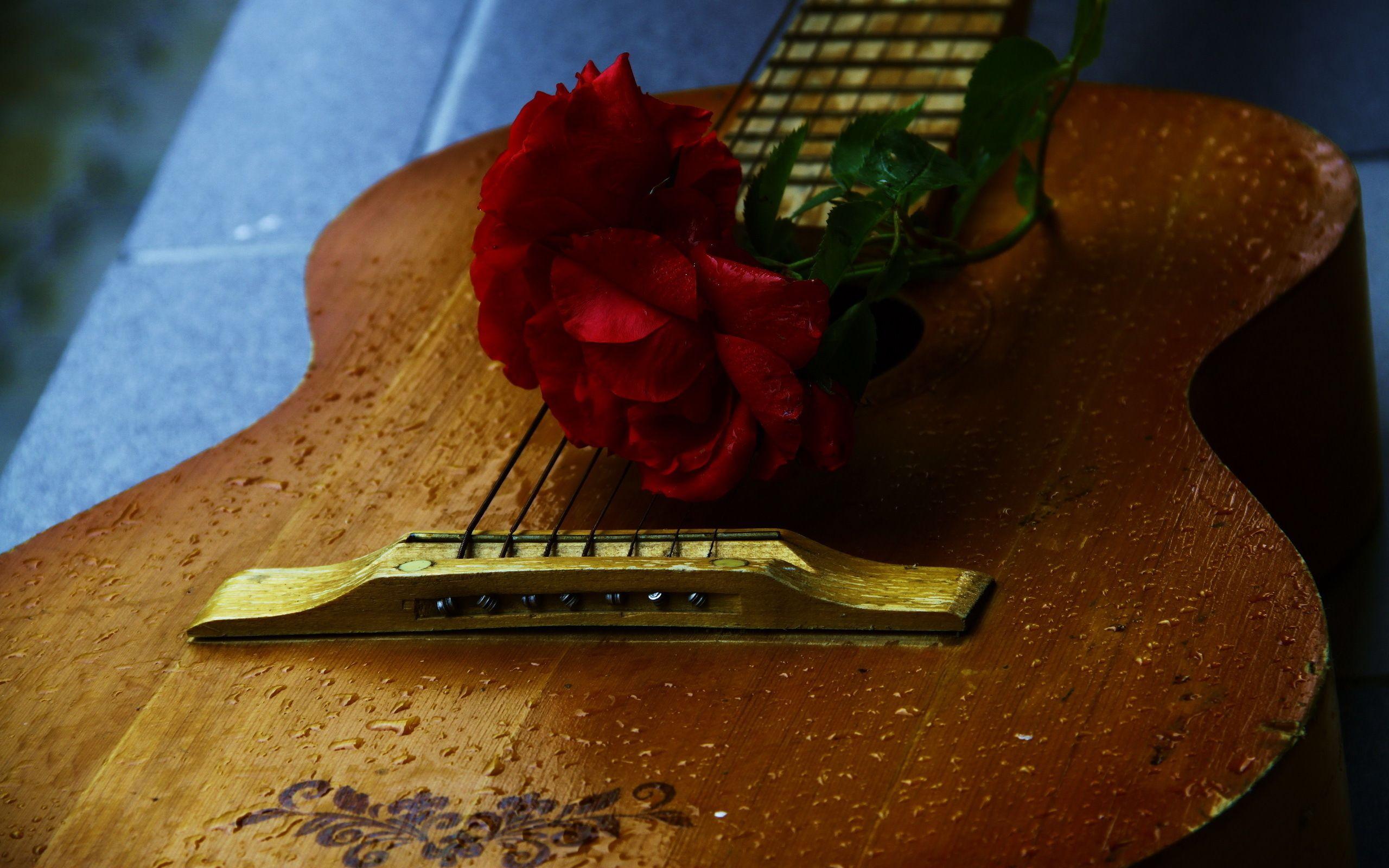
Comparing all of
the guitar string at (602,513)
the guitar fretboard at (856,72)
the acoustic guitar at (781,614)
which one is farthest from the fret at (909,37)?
the guitar string at (602,513)

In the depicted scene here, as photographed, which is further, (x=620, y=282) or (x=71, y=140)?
(x=71, y=140)

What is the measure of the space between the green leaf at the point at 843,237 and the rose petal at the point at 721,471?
A: 76mm

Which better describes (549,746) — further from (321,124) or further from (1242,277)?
(321,124)

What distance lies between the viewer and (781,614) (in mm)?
603

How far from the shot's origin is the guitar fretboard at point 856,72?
3.08 ft

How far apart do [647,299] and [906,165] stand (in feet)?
0.51

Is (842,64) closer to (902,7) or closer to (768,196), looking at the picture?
(902,7)

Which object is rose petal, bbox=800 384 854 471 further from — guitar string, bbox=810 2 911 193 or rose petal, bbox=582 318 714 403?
guitar string, bbox=810 2 911 193

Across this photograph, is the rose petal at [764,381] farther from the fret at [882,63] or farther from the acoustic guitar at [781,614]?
the fret at [882,63]

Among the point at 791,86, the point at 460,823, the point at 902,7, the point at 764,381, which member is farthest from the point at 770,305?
the point at 902,7

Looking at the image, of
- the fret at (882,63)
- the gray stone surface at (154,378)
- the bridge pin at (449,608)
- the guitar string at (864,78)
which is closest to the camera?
the bridge pin at (449,608)

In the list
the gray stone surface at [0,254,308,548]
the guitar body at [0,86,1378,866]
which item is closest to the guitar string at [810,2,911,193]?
the guitar body at [0,86,1378,866]

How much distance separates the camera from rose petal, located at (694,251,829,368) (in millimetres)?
602

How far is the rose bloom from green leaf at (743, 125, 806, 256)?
23 mm
